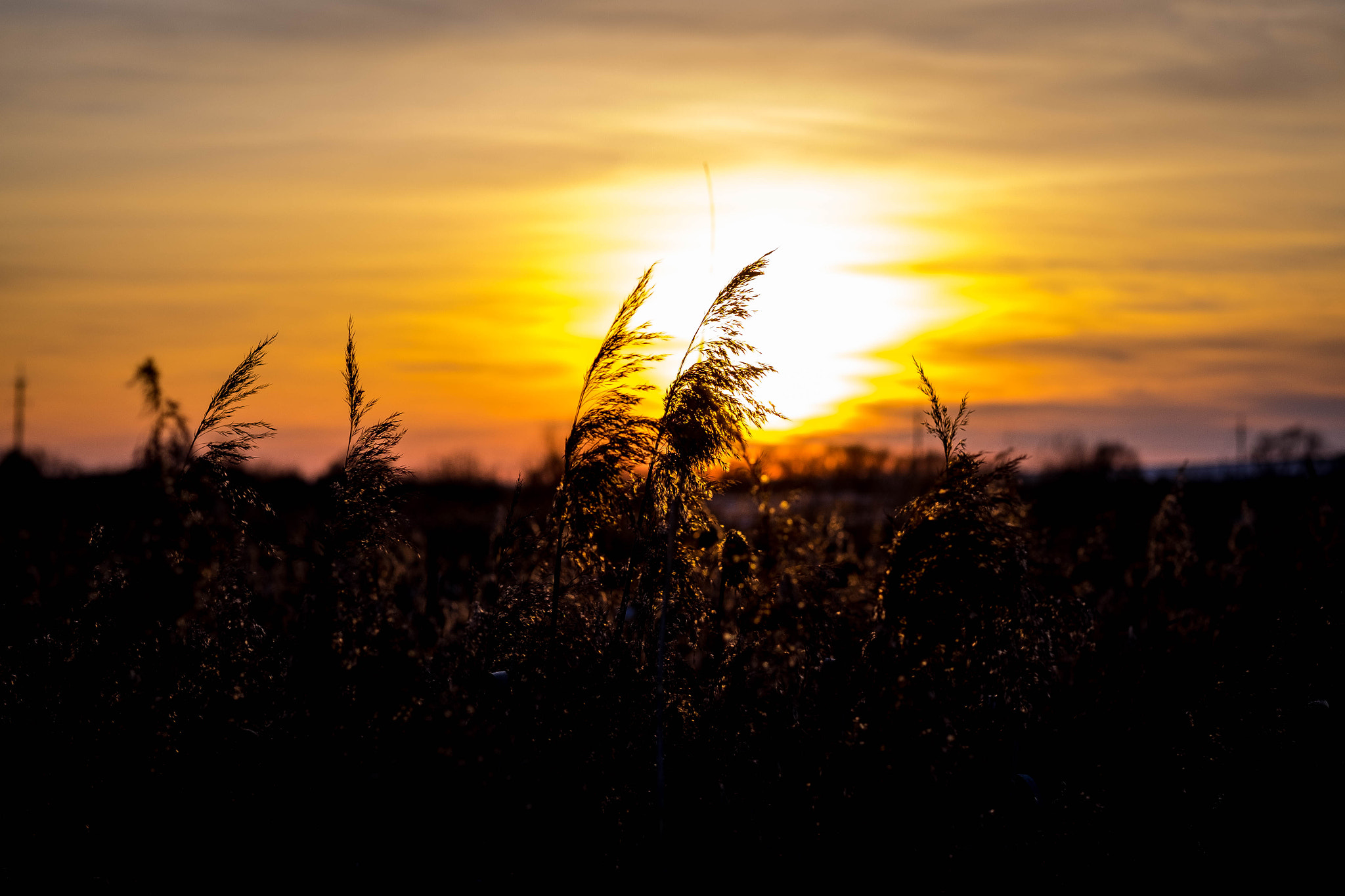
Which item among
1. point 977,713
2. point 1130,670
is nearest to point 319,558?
point 977,713

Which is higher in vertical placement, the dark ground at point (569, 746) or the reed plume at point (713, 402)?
the reed plume at point (713, 402)

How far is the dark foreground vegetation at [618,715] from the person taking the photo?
6.67 meters

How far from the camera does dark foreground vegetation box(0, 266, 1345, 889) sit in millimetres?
6672

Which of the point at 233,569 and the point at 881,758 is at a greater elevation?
the point at 233,569

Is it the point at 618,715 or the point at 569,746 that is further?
the point at 618,715

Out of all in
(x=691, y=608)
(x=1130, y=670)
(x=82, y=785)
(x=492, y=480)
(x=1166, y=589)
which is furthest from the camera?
(x=492, y=480)

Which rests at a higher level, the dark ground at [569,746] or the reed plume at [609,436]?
the reed plume at [609,436]

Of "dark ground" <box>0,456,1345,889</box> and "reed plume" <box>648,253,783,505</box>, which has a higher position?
"reed plume" <box>648,253,783,505</box>

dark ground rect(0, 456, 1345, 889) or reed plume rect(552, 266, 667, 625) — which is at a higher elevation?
reed plume rect(552, 266, 667, 625)

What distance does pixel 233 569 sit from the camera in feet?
27.1

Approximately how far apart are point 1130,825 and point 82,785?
6.84 meters

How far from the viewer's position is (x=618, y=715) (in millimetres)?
7418

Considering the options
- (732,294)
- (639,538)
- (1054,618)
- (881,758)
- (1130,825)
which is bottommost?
(1130,825)

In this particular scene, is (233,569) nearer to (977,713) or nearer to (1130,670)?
(977,713)
